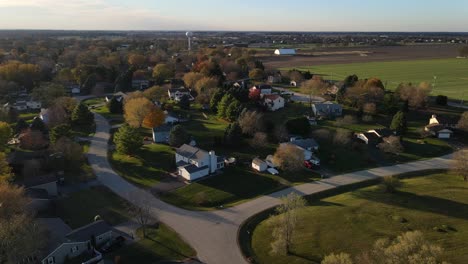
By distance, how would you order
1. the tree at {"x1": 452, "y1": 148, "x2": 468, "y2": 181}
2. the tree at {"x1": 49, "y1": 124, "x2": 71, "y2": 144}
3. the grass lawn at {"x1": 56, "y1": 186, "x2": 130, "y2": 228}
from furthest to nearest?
the tree at {"x1": 49, "y1": 124, "x2": 71, "y2": 144} < the tree at {"x1": 452, "y1": 148, "x2": 468, "y2": 181} < the grass lawn at {"x1": 56, "y1": 186, "x2": 130, "y2": 228}

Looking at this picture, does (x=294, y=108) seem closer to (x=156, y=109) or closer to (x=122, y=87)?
(x=156, y=109)

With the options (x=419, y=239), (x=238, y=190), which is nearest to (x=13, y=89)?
(x=238, y=190)

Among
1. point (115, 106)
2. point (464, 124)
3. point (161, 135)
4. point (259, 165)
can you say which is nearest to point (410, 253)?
point (259, 165)

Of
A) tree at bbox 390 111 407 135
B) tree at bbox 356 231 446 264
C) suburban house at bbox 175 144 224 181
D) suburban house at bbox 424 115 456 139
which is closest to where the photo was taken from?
tree at bbox 356 231 446 264

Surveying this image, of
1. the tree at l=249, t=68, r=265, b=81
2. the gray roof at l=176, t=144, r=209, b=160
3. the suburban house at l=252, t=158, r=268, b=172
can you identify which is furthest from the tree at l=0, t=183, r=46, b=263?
the tree at l=249, t=68, r=265, b=81

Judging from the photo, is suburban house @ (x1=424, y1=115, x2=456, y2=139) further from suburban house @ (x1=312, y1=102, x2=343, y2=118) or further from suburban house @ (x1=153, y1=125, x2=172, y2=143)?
suburban house @ (x1=153, y1=125, x2=172, y2=143)

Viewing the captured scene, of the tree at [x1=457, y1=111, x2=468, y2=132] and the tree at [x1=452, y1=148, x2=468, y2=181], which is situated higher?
the tree at [x1=457, y1=111, x2=468, y2=132]
